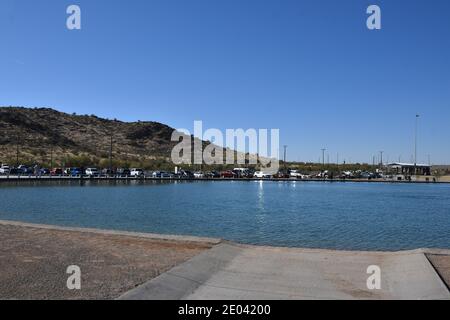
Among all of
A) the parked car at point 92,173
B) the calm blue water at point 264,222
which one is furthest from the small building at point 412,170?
the calm blue water at point 264,222

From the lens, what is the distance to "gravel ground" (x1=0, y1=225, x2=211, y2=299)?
7.39 metres

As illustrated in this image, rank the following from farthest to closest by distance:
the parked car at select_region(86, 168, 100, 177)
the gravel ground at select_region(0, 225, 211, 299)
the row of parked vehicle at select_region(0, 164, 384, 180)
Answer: the parked car at select_region(86, 168, 100, 177) → the row of parked vehicle at select_region(0, 164, 384, 180) → the gravel ground at select_region(0, 225, 211, 299)

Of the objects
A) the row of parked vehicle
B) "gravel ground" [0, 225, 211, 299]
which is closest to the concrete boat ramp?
"gravel ground" [0, 225, 211, 299]

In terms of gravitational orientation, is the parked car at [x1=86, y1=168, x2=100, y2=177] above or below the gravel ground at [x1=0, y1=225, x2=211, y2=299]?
above

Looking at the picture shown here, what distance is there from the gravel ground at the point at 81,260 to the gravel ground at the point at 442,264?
486cm

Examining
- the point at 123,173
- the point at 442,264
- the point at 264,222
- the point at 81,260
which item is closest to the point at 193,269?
the point at 81,260

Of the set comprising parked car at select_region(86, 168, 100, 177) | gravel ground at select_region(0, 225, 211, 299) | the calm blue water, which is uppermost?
parked car at select_region(86, 168, 100, 177)

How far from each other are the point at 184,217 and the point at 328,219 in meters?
6.92

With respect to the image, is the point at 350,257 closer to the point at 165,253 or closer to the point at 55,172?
the point at 165,253

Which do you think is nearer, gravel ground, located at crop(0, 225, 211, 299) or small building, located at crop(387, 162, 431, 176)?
gravel ground, located at crop(0, 225, 211, 299)

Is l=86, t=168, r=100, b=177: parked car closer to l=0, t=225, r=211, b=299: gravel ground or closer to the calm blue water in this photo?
the calm blue water

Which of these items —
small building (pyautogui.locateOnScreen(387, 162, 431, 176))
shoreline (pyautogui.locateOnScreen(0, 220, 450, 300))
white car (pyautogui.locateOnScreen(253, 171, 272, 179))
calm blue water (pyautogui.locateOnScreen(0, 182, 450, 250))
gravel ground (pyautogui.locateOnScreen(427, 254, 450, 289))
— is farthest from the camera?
small building (pyautogui.locateOnScreen(387, 162, 431, 176))

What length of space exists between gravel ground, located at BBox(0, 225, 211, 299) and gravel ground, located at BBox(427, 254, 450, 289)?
4861 millimetres
